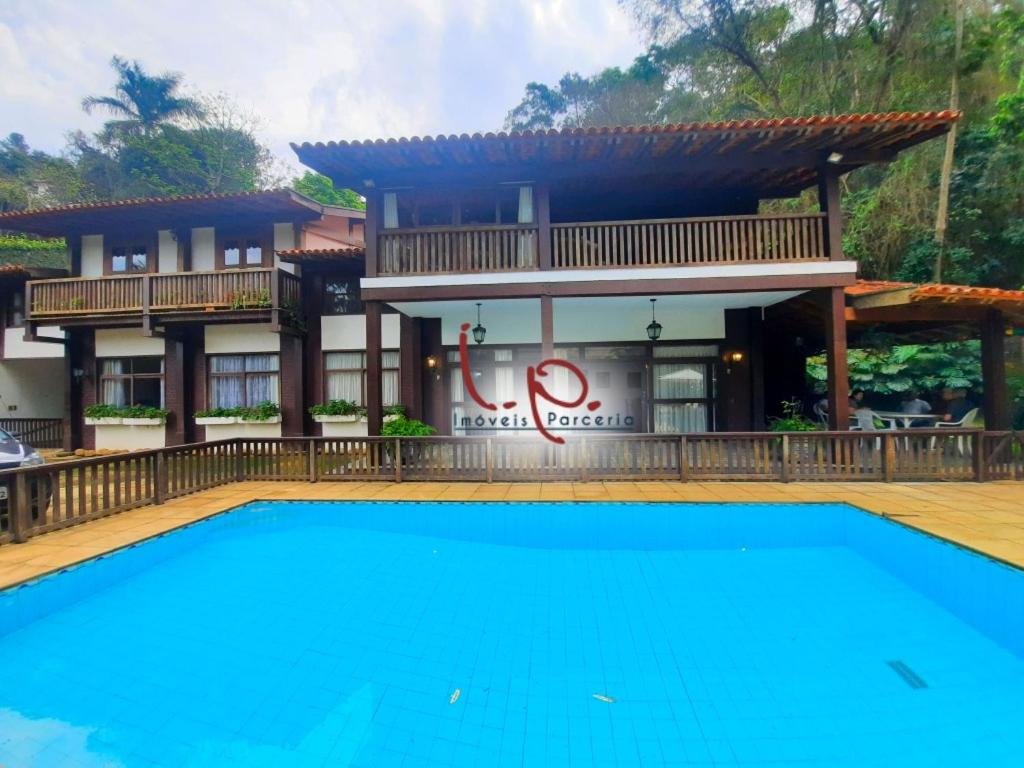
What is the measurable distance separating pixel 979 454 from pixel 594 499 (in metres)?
5.72

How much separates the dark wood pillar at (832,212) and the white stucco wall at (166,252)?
1334cm

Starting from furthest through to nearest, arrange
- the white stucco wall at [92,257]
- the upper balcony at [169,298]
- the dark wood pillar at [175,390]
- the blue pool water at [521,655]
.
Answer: the white stucco wall at [92,257]
the dark wood pillar at [175,390]
the upper balcony at [169,298]
the blue pool water at [521,655]

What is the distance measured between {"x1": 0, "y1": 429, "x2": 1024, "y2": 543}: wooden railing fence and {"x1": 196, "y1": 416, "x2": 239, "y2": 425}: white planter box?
11.3ft

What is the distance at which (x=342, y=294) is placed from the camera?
36.3 ft

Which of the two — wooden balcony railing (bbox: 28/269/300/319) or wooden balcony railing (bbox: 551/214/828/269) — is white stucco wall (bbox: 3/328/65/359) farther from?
wooden balcony railing (bbox: 551/214/828/269)

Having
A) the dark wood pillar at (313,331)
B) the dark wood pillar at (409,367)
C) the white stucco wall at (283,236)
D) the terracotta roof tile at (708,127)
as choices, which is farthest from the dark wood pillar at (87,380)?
the terracotta roof tile at (708,127)

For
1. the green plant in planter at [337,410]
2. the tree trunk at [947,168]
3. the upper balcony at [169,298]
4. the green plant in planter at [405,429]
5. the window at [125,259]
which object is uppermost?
the tree trunk at [947,168]

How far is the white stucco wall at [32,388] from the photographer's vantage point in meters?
12.8

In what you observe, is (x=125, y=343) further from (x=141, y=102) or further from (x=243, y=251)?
(x=141, y=102)

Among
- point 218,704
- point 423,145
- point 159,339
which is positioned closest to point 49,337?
point 159,339

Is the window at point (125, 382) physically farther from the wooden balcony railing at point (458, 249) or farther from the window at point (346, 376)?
the wooden balcony railing at point (458, 249)

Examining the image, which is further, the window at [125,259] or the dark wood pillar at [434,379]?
the window at [125,259]

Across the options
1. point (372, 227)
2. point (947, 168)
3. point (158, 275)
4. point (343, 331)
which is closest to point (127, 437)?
point (158, 275)

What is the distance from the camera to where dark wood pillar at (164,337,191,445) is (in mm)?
11016
